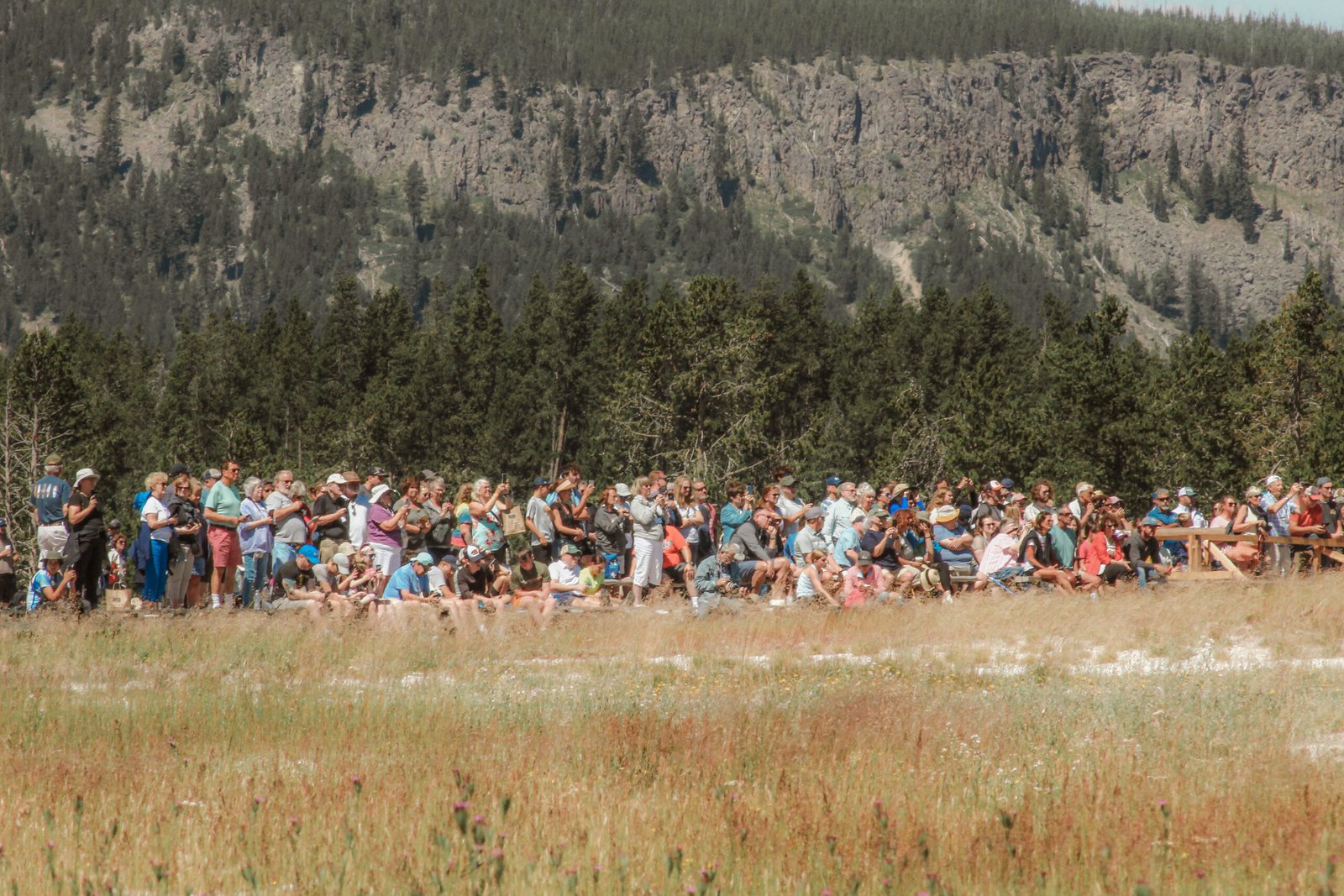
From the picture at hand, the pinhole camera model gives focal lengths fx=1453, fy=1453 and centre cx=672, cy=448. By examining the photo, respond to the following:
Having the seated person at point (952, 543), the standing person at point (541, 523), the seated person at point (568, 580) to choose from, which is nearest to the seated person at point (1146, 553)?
the seated person at point (952, 543)

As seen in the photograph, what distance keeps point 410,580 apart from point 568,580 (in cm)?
224

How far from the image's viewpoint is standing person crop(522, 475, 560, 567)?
17.8 m

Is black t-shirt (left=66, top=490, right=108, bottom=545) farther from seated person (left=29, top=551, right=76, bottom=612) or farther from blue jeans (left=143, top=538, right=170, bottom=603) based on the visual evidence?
blue jeans (left=143, top=538, right=170, bottom=603)

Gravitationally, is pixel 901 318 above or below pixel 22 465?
above

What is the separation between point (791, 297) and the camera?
246ft

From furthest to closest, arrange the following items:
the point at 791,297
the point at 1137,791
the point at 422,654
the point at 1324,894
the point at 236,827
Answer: the point at 791,297, the point at 422,654, the point at 1137,791, the point at 236,827, the point at 1324,894

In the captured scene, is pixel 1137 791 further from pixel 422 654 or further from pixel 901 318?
pixel 901 318

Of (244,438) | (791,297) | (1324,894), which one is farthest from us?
(791,297)

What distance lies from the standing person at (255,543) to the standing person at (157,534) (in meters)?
0.79

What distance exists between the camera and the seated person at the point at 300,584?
50.5 feet

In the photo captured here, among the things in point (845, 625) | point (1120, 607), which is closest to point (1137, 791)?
point (845, 625)

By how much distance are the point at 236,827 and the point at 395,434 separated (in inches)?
2359

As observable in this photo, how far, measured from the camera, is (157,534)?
15.6 meters

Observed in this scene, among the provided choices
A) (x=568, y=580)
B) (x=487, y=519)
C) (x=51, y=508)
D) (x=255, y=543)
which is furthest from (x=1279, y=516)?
(x=51, y=508)
